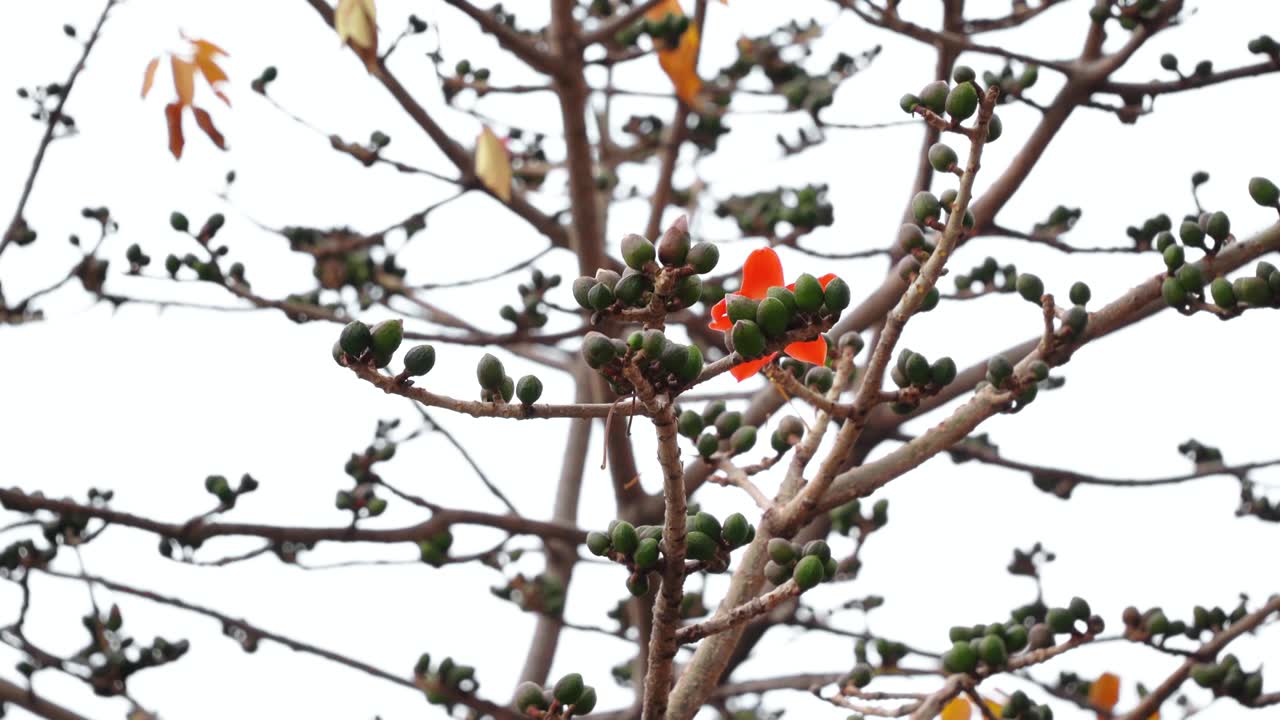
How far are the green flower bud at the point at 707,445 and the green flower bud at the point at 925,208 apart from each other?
553mm

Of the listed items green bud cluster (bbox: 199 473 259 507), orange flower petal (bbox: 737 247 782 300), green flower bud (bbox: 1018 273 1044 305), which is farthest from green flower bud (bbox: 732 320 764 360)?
green bud cluster (bbox: 199 473 259 507)

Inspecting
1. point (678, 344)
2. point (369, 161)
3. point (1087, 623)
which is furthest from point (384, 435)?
point (678, 344)

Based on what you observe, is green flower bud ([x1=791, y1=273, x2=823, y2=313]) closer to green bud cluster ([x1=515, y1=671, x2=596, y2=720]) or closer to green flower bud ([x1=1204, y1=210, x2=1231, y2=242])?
green bud cluster ([x1=515, y1=671, x2=596, y2=720])

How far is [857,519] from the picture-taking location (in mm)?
2475

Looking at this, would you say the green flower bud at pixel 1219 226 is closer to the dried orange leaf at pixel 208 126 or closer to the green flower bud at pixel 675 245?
the green flower bud at pixel 675 245

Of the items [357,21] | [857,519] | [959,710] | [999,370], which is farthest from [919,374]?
[357,21]

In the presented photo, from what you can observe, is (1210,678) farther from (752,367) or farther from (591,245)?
(591,245)

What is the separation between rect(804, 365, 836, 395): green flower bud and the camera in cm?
155

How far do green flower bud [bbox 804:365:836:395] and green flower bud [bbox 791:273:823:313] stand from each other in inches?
25.5

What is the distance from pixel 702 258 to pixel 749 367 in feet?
0.50

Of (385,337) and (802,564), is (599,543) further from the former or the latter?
(385,337)

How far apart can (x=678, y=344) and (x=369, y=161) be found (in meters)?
2.52

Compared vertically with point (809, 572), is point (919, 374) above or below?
above

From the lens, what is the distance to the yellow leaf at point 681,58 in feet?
9.84
